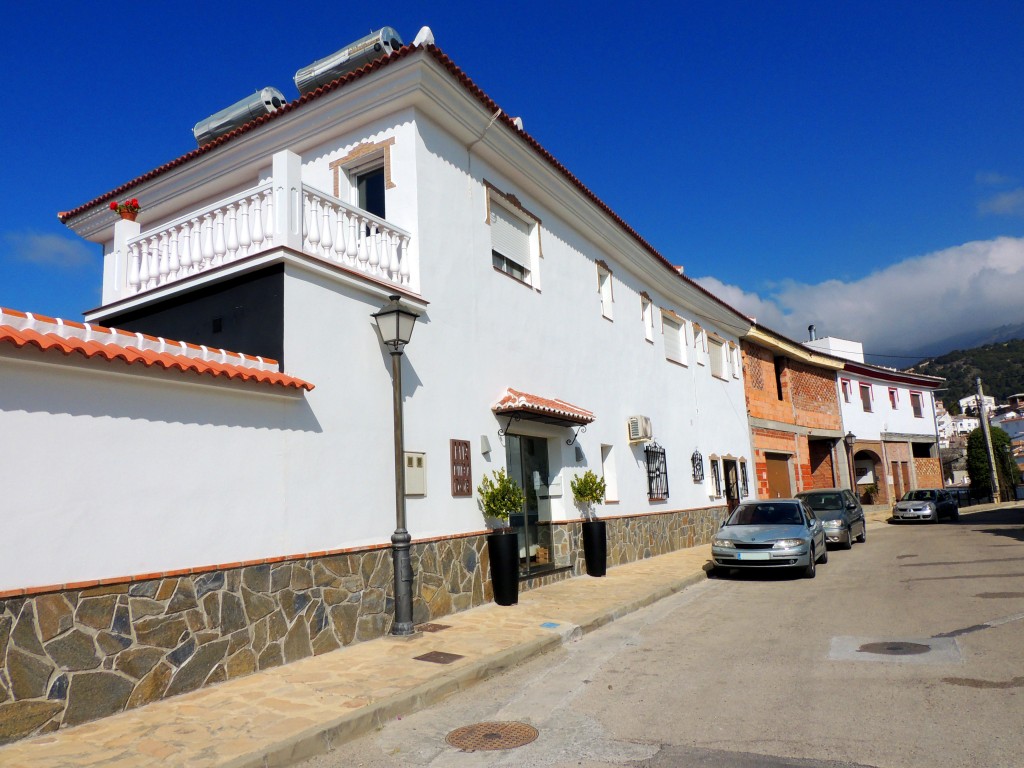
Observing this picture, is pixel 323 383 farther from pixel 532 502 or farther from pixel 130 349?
pixel 532 502

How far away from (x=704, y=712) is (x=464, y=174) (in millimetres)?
8263

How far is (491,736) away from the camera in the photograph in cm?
497

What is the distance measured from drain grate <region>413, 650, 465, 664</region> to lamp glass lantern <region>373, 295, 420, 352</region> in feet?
10.9

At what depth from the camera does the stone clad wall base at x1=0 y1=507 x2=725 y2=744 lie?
4965 mm

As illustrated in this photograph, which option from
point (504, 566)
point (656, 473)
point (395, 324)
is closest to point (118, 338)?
point (395, 324)

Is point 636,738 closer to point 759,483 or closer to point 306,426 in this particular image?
point 306,426

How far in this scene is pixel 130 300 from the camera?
8945 millimetres

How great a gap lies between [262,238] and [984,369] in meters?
142

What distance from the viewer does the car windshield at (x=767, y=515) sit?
13.7 meters

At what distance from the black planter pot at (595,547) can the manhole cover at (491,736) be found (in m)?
7.57

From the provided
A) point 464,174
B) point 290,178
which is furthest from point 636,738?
point 464,174

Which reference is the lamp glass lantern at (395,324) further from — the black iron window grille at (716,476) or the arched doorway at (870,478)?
the arched doorway at (870,478)

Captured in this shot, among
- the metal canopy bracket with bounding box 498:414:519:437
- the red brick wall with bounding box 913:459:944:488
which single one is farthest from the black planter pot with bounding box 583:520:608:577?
the red brick wall with bounding box 913:459:944:488

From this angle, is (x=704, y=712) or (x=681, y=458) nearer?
(x=704, y=712)
